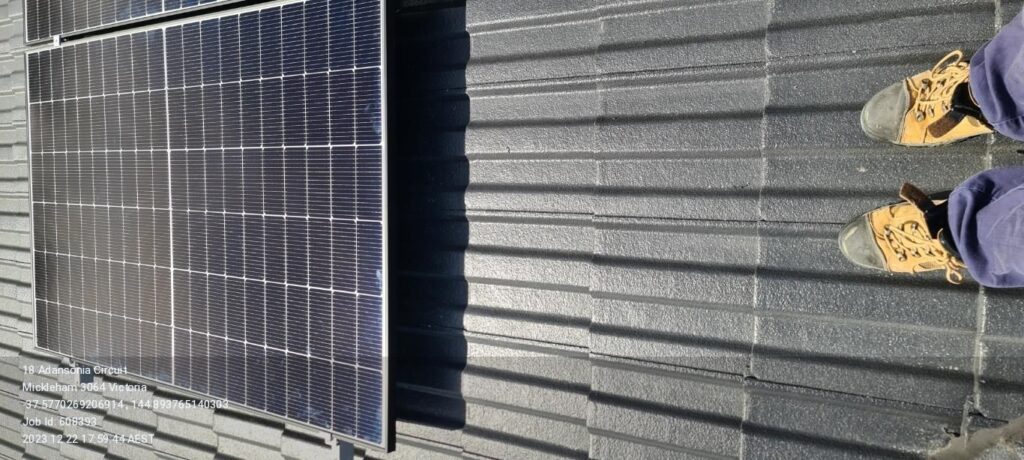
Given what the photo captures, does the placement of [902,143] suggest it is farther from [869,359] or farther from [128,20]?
[128,20]

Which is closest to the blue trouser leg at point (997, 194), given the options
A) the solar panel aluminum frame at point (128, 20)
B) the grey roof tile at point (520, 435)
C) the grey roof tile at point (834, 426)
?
the grey roof tile at point (834, 426)

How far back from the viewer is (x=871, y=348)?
2.38 metres

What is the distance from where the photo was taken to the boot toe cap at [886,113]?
2.20m

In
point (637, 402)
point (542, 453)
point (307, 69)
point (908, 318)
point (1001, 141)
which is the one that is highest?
Result: point (307, 69)

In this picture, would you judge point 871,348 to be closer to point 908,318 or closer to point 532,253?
point 908,318

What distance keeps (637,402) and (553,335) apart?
1.55 feet

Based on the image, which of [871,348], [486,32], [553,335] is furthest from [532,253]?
[871,348]

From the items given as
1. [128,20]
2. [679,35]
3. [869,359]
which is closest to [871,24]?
[679,35]

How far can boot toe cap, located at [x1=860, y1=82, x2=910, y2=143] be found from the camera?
220 centimetres

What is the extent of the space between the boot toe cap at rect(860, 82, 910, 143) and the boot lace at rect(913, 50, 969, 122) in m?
0.04

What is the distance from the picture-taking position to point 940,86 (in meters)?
2.17

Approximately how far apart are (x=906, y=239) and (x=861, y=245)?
133mm

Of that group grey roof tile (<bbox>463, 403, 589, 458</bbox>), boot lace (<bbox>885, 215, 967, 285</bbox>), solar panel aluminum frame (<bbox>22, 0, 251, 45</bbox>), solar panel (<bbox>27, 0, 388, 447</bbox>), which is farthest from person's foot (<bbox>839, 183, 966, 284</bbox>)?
solar panel aluminum frame (<bbox>22, 0, 251, 45</bbox>)

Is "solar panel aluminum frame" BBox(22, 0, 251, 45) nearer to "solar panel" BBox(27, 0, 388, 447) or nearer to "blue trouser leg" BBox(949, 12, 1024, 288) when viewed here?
"solar panel" BBox(27, 0, 388, 447)
